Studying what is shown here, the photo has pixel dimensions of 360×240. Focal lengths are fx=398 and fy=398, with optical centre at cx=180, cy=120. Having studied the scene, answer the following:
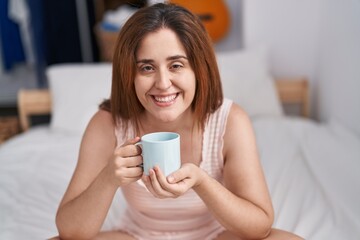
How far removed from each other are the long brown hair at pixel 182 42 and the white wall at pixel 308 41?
50.0 inches

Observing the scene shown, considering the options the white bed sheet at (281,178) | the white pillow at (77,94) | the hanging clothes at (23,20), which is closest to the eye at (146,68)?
the white bed sheet at (281,178)

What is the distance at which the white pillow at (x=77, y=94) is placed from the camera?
2.04 metres

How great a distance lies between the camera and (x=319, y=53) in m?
2.31

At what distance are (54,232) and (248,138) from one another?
0.64 meters

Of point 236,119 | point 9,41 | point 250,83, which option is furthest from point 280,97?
point 9,41

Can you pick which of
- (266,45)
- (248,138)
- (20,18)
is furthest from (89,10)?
(248,138)

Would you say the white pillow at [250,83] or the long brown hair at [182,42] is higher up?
the long brown hair at [182,42]

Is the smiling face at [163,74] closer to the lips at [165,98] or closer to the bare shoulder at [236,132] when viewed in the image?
the lips at [165,98]

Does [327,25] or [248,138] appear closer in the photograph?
[248,138]

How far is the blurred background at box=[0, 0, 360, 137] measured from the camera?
1.92 m

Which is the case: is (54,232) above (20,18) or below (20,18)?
below

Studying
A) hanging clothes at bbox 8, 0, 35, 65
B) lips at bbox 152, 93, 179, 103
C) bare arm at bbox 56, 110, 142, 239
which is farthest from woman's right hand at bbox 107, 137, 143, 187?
hanging clothes at bbox 8, 0, 35, 65

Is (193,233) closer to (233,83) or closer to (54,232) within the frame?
(54,232)

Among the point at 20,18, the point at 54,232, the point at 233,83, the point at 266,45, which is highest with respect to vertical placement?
the point at 20,18
